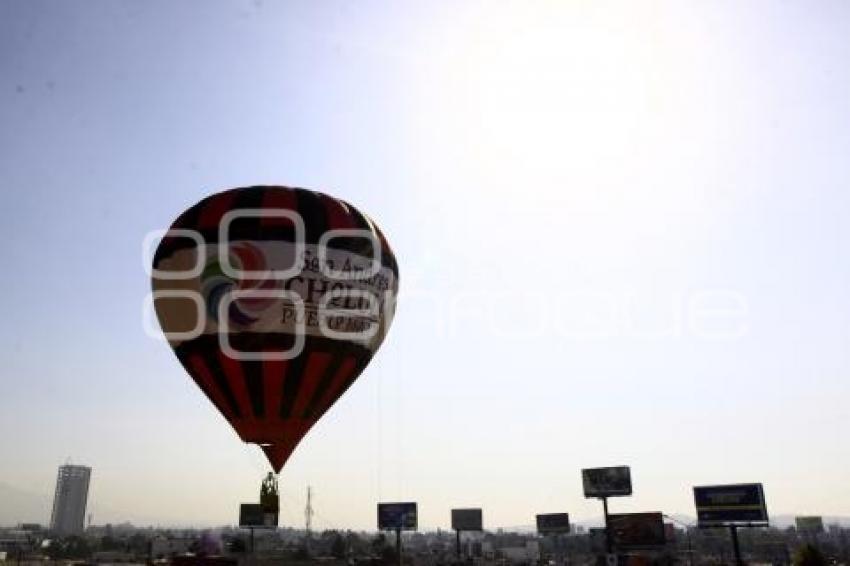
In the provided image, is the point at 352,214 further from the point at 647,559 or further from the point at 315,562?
the point at 647,559

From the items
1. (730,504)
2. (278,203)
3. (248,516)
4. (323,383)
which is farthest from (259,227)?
(248,516)

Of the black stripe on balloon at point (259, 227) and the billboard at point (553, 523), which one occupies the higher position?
the black stripe on balloon at point (259, 227)

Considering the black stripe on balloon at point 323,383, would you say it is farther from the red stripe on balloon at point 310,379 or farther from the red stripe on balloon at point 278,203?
the red stripe on balloon at point 278,203

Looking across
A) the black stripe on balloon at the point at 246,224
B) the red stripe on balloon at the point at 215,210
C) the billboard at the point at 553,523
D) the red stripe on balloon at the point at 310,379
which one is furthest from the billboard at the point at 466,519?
the black stripe on balloon at the point at 246,224

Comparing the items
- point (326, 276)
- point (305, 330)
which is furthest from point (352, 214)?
point (305, 330)

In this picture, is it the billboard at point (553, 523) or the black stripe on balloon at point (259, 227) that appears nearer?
the black stripe on balloon at point (259, 227)

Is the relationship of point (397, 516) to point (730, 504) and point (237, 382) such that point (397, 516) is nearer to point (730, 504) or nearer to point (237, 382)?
point (730, 504)

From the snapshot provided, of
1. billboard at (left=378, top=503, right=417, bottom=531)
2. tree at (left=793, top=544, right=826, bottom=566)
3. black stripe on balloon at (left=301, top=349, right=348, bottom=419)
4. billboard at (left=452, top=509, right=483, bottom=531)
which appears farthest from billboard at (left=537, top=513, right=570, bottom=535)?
black stripe on balloon at (left=301, top=349, right=348, bottom=419)
